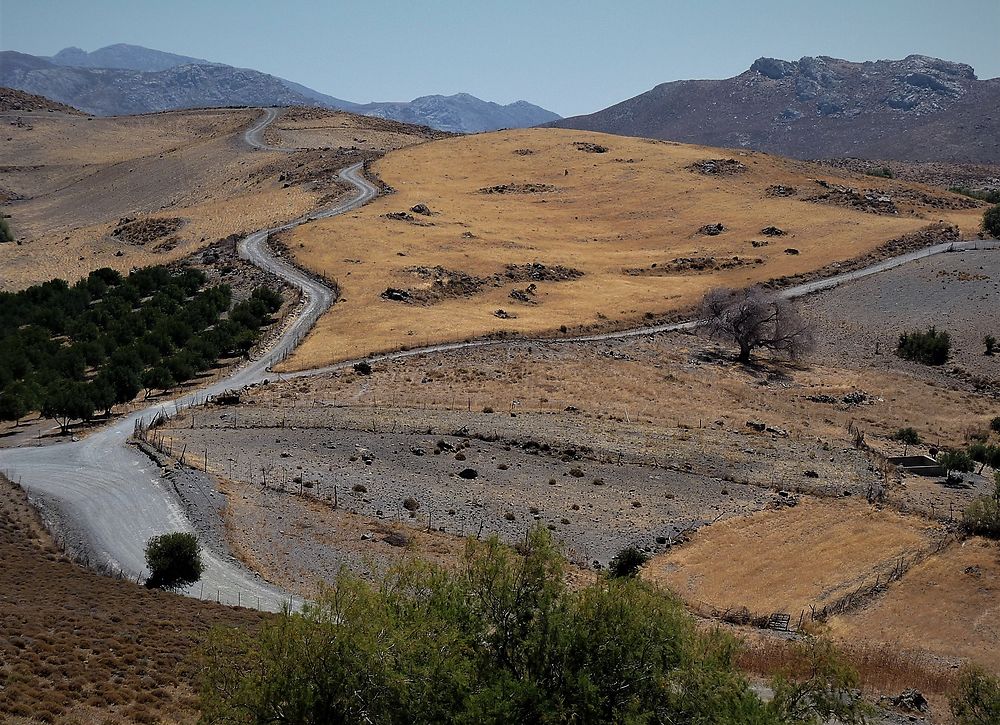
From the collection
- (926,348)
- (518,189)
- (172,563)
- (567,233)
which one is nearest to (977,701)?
(172,563)

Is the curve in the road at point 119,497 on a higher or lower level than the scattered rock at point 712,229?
lower

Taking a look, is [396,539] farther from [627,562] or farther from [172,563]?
[627,562]

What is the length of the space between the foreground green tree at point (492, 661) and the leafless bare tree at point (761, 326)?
50587mm

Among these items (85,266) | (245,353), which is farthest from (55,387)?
(85,266)

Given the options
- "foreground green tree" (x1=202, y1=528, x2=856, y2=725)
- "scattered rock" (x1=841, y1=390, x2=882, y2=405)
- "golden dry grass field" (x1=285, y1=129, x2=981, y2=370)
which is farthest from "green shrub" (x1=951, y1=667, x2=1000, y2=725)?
"golden dry grass field" (x1=285, y1=129, x2=981, y2=370)

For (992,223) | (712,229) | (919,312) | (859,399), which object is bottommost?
(859,399)

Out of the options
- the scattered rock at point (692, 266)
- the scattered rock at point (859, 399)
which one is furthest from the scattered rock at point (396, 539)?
the scattered rock at point (692, 266)

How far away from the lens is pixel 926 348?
221 feet

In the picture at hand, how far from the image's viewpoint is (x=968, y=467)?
148 feet

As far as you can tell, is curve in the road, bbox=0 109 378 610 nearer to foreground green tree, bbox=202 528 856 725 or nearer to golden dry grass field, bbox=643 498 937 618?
foreground green tree, bbox=202 528 856 725

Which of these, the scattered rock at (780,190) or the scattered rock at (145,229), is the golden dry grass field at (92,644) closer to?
the scattered rock at (145,229)

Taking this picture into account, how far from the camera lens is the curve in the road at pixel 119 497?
2948 centimetres

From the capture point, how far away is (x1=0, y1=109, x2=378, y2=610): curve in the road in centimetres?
2948

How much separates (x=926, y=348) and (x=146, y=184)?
11932 centimetres
